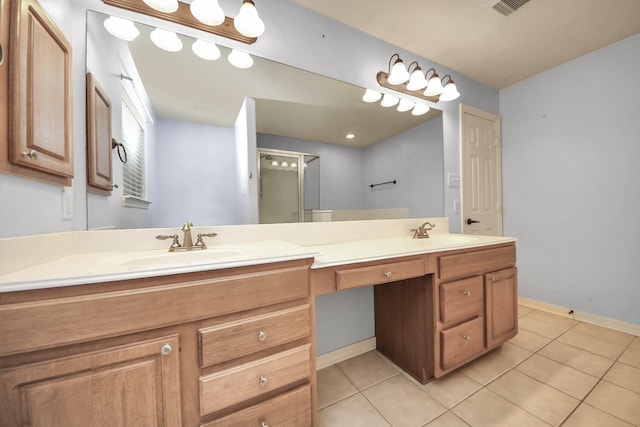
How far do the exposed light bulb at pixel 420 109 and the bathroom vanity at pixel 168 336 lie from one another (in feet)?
4.51

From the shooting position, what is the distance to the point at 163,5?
3.41ft

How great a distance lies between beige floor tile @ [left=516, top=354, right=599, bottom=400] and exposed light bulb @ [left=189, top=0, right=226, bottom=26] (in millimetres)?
2649

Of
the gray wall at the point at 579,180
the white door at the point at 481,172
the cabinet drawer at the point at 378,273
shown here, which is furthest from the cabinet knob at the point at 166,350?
the gray wall at the point at 579,180

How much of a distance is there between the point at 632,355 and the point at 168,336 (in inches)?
111

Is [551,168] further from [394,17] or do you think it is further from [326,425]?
[326,425]

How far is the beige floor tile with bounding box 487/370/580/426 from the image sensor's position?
1.12 metres

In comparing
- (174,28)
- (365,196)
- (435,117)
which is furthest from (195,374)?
(435,117)

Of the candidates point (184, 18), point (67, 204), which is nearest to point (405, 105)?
point (184, 18)

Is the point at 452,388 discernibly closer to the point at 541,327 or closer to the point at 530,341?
the point at 530,341

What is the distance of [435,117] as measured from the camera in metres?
2.06

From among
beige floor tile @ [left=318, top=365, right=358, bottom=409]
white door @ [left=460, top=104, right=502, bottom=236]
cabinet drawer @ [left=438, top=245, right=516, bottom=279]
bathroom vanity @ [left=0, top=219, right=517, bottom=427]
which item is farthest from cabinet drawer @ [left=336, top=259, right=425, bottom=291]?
white door @ [left=460, top=104, right=502, bottom=236]

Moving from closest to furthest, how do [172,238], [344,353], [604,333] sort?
1. [172,238]
2. [344,353]
3. [604,333]

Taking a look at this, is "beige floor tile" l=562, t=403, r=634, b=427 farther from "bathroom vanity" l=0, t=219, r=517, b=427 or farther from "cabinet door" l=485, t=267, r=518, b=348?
"bathroom vanity" l=0, t=219, r=517, b=427

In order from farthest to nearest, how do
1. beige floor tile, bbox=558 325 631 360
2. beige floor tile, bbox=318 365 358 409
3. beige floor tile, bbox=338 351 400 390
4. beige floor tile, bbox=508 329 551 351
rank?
beige floor tile, bbox=508 329 551 351, beige floor tile, bbox=558 325 631 360, beige floor tile, bbox=338 351 400 390, beige floor tile, bbox=318 365 358 409
